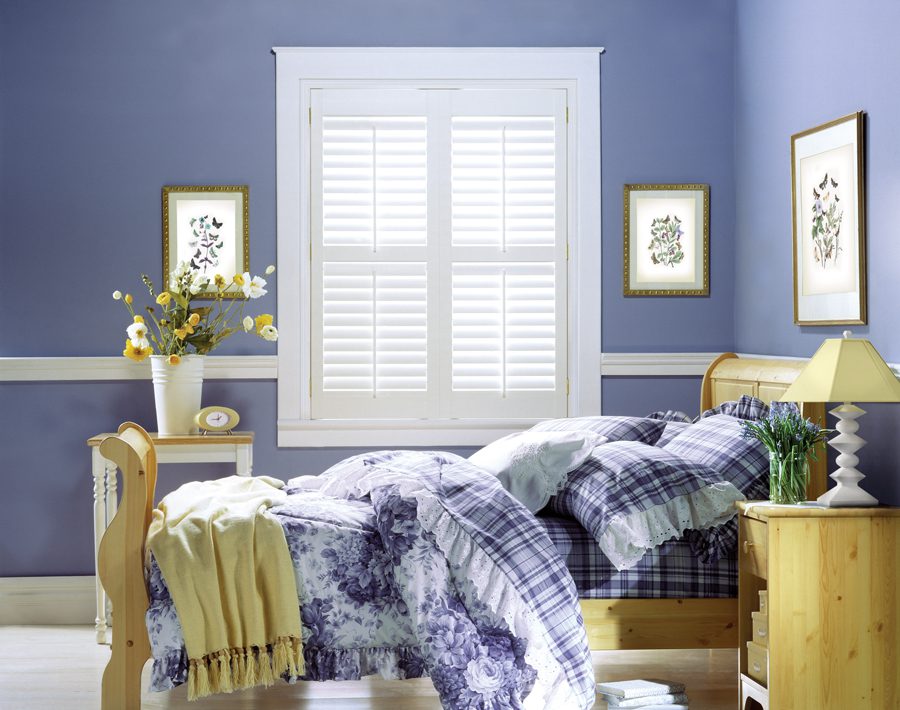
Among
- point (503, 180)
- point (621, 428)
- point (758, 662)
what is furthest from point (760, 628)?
point (503, 180)

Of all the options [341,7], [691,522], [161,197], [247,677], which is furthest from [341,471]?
[341,7]

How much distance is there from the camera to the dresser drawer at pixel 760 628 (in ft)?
9.82

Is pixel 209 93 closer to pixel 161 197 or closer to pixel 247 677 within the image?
pixel 161 197

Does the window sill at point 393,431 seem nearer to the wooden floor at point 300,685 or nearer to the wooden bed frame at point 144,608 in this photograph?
the wooden floor at point 300,685

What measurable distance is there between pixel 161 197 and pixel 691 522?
111 inches

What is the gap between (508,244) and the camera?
4.84 m

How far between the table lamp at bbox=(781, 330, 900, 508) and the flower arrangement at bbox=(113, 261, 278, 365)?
91.4 inches

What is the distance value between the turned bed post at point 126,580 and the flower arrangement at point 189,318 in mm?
1359

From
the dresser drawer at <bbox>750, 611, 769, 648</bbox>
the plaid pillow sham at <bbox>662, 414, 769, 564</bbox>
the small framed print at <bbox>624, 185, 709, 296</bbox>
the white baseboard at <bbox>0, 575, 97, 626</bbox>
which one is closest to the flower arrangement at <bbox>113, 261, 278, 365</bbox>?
the white baseboard at <bbox>0, 575, 97, 626</bbox>

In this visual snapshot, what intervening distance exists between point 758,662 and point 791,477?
55 centimetres

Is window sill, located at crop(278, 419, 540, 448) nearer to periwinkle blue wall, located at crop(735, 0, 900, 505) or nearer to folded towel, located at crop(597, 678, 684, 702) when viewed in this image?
periwinkle blue wall, located at crop(735, 0, 900, 505)

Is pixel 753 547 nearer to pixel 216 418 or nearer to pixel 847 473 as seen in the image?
pixel 847 473

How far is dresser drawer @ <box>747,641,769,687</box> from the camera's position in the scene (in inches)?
119

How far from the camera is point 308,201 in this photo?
15.7 feet
